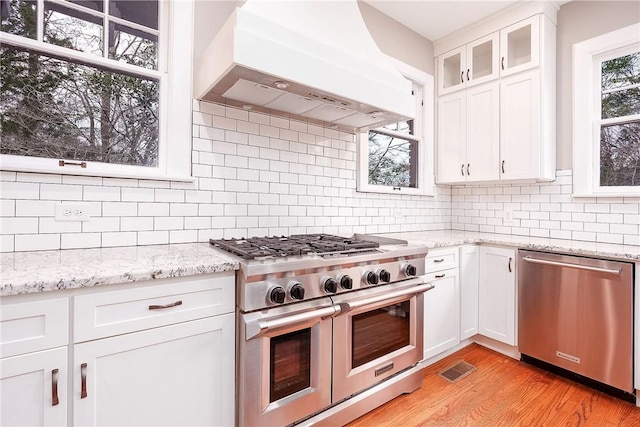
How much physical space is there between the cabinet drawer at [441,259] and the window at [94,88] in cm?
174

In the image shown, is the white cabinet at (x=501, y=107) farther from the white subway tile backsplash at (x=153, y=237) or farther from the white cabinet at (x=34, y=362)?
the white cabinet at (x=34, y=362)

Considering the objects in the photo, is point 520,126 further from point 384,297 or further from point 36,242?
point 36,242

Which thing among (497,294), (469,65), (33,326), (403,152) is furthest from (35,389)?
(469,65)

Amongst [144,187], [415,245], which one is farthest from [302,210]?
[144,187]

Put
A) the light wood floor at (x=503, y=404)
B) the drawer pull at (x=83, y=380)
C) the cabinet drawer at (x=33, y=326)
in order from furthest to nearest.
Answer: the light wood floor at (x=503, y=404) → the drawer pull at (x=83, y=380) → the cabinet drawer at (x=33, y=326)

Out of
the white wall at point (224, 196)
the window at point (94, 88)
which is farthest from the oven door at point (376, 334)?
the window at point (94, 88)

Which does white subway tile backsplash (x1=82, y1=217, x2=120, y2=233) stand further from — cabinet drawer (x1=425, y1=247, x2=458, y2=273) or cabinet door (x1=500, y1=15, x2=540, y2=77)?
cabinet door (x1=500, y1=15, x2=540, y2=77)

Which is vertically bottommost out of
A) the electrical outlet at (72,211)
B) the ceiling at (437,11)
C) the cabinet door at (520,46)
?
the electrical outlet at (72,211)

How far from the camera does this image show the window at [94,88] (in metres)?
1.59

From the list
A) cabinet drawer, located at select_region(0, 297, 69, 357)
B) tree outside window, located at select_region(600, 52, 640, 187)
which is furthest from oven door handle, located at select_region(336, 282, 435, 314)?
tree outside window, located at select_region(600, 52, 640, 187)

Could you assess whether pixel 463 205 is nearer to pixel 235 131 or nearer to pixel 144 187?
pixel 235 131

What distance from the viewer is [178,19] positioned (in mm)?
1922

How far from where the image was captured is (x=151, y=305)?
1.25 meters

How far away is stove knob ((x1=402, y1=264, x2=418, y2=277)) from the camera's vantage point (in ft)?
6.55
